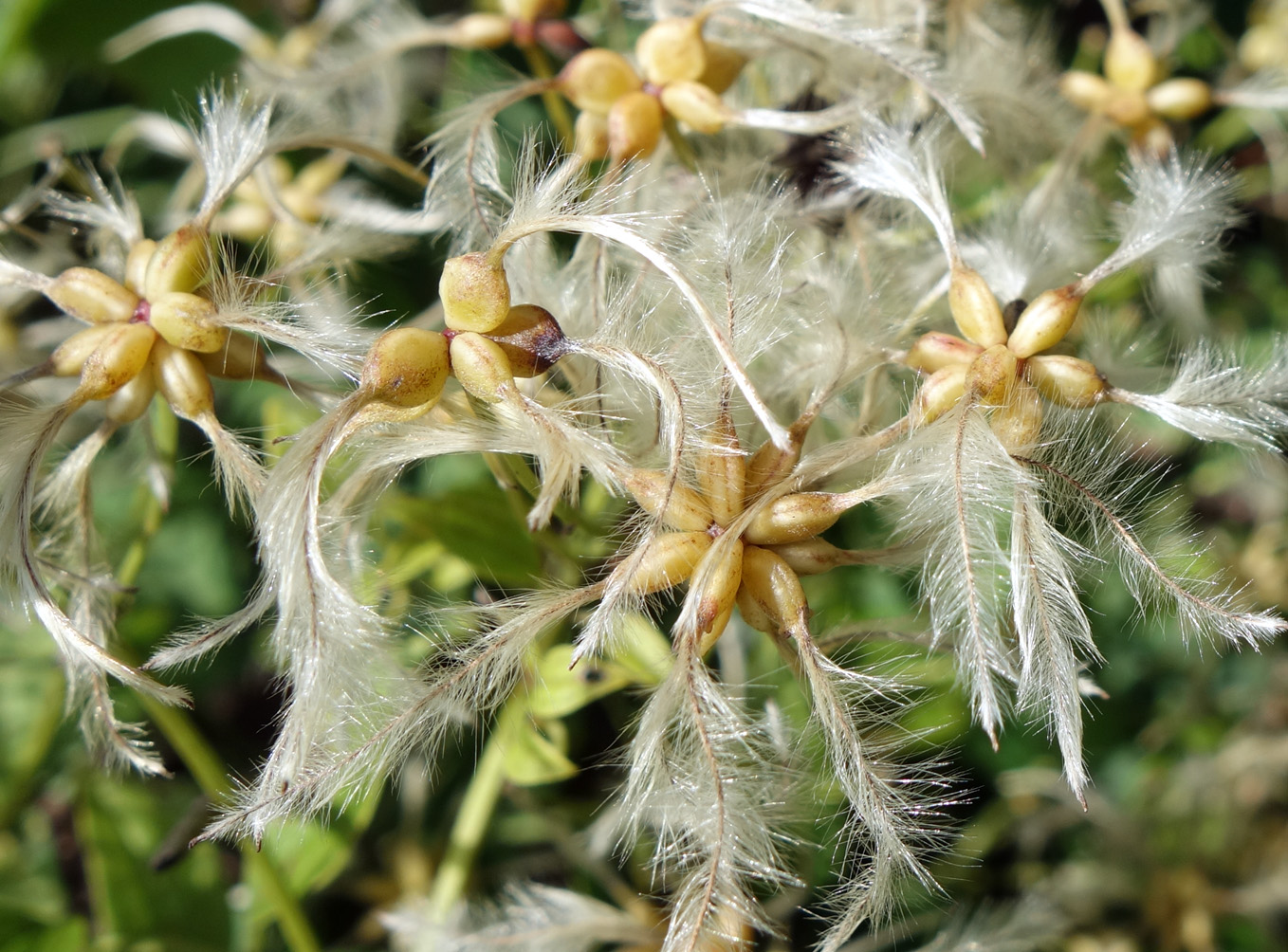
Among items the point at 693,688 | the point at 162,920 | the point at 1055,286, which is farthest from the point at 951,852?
the point at 162,920

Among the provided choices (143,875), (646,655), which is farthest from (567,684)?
(143,875)

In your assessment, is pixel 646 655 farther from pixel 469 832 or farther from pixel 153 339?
pixel 153 339

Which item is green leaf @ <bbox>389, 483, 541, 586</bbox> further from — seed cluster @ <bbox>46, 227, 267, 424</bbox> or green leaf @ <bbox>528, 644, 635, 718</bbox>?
seed cluster @ <bbox>46, 227, 267, 424</bbox>

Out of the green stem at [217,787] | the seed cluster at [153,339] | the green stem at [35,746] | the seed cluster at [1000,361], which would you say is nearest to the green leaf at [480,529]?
the seed cluster at [153,339]

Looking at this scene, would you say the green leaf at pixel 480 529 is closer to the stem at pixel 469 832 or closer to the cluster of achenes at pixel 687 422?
the cluster of achenes at pixel 687 422

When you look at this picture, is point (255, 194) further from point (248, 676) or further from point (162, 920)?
point (162, 920)

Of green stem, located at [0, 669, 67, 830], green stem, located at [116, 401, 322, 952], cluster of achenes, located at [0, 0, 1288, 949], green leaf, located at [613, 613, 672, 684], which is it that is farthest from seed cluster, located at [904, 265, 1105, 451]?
green stem, located at [0, 669, 67, 830]

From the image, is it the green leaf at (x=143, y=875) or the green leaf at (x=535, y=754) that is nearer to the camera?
the green leaf at (x=535, y=754)
